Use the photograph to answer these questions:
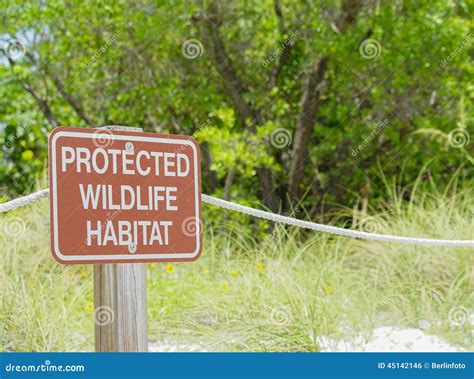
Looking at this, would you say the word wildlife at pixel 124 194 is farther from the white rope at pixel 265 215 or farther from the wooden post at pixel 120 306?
the white rope at pixel 265 215

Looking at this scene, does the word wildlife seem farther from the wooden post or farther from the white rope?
the white rope

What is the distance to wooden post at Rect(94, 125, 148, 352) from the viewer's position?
2.29 meters

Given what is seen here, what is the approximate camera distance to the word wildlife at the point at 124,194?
221cm

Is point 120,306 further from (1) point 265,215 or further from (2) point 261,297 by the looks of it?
(2) point 261,297

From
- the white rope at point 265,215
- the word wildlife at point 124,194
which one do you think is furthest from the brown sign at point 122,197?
the white rope at point 265,215

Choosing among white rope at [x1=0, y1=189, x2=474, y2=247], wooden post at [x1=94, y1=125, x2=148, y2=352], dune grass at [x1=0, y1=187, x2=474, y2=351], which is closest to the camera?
wooden post at [x1=94, y1=125, x2=148, y2=352]

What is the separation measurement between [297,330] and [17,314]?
4.85ft

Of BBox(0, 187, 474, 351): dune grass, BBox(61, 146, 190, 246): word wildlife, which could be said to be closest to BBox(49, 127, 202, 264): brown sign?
BBox(61, 146, 190, 246): word wildlife

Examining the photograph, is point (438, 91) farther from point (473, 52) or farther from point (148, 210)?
point (148, 210)

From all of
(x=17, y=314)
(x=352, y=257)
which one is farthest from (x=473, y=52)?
(x=17, y=314)

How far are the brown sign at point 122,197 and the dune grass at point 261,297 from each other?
1.63 meters

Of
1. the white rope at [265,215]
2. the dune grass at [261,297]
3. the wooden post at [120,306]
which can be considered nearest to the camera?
the wooden post at [120,306]

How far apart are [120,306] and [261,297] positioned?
2057 millimetres

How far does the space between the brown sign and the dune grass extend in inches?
64.0
